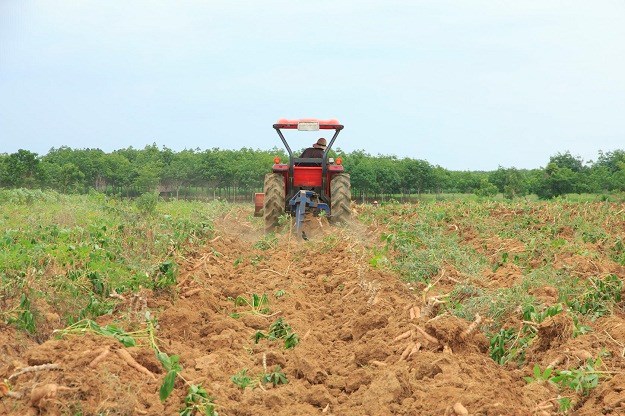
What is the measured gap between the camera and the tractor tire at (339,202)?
15.6 meters

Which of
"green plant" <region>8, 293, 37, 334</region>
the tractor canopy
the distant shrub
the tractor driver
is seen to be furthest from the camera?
the distant shrub

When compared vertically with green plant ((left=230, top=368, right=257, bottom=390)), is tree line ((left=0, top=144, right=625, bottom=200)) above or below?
above

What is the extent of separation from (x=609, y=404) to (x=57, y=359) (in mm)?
3779

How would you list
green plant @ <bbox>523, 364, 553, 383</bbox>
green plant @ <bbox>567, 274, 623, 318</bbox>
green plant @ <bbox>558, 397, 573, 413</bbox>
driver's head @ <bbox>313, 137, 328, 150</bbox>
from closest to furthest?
1. green plant @ <bbox>558, 397, 573, 413</bbox>
2. green plant @ <bbox>523, 364, 553, 383</bbox>
3. green plant @ <bbox>567, 274, 623, 318</bbox>
4. driver's head @ <bbox>313, 137, 328, 150</bbox>

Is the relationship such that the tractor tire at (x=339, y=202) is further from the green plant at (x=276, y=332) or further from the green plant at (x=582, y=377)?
the green plant at (x=582, y=377)

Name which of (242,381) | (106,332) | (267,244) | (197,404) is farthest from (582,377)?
(267,244)

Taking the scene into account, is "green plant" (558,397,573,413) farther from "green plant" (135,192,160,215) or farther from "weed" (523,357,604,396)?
"green plant" (135,192,160,215)

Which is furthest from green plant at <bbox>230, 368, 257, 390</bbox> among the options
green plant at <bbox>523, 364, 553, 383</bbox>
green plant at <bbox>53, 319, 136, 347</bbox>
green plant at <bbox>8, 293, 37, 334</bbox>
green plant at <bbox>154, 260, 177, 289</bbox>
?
green plant at <bbox>154, 260, 177, 289</bbox>

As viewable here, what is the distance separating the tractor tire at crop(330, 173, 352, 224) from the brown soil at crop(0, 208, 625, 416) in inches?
236

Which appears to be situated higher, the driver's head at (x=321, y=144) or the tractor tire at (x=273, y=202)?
the driver's head at (x=321, y=144)

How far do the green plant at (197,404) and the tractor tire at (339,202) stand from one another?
35.8 feet

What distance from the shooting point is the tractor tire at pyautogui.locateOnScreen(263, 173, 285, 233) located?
1569 centimetres

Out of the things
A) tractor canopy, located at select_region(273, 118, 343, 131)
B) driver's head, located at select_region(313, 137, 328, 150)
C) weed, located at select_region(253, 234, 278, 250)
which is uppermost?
tractor canopy, located at select_region(273, 118, 343, 131)

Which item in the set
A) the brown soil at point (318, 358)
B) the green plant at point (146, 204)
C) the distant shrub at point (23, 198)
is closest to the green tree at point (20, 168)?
the distant shrub at point (23, 198)
